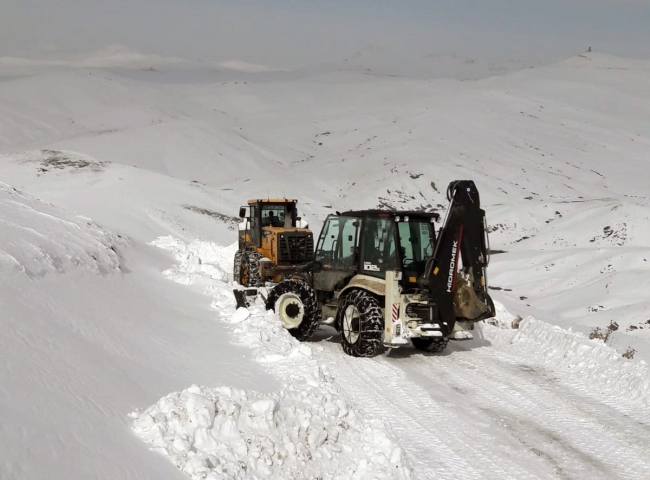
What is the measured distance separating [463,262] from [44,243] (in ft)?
20.8

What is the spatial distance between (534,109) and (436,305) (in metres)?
66.4

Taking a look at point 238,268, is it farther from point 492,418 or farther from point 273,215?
point 492,418

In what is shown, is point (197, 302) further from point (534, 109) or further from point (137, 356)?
point (534, 109)

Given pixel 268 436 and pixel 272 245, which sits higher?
pixel 272 245

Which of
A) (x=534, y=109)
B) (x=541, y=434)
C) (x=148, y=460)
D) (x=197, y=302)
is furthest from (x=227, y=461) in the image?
(x=534, y=109)

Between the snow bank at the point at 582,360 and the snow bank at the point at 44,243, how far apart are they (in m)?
7.11

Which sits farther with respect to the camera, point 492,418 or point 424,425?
point 492,418

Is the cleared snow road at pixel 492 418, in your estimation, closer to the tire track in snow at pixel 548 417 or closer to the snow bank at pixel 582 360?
the tire track in snow at pixel 548 417

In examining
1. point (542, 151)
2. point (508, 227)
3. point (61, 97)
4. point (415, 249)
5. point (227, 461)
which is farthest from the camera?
point (61, 97)

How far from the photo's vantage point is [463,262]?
10.6m

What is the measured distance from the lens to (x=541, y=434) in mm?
7441

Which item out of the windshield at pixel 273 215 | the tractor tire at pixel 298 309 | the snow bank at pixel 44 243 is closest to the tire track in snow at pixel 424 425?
the tractor tire at pixel 298 309

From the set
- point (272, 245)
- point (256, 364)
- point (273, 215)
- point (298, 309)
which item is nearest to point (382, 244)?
point (298, 309)

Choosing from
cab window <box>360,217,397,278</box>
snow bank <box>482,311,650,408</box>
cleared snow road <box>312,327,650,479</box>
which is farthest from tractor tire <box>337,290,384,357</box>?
snow bank <box>482,311,650,408</box>
